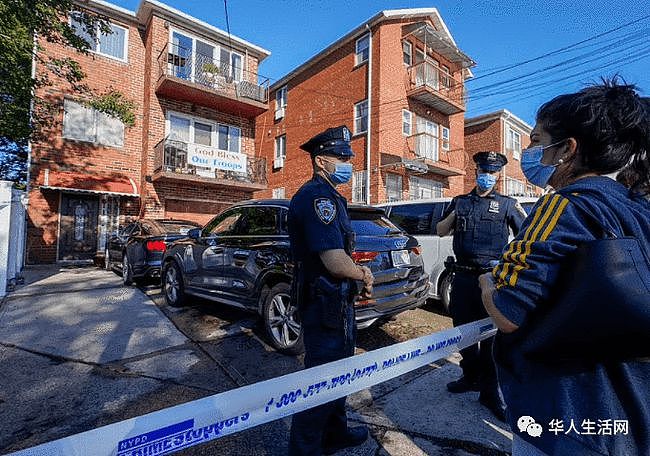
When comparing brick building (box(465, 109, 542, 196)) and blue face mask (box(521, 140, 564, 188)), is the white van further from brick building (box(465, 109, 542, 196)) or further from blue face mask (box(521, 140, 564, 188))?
brick building (box(465, 109, 542, 196))

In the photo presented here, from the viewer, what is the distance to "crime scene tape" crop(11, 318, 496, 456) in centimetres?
97

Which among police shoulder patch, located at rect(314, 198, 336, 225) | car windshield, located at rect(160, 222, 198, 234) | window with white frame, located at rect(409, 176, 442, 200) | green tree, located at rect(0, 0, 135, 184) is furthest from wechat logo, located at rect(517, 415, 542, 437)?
window with white frame, located at rect(409, 176, 442, 200)

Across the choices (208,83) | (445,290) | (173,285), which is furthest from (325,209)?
(208,83)

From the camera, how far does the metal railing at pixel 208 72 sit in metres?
13.0

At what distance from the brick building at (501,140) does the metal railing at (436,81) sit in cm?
492

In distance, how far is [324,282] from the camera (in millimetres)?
2057

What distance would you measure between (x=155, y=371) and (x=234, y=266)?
4.87ft

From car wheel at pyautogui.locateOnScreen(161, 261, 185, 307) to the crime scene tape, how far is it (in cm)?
471

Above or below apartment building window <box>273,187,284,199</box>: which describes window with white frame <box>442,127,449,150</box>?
above

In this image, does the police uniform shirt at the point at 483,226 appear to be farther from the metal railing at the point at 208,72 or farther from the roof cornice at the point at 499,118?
the roof cornice at the point at 499,118

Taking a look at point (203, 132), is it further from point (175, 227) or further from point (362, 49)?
point (362, 49)

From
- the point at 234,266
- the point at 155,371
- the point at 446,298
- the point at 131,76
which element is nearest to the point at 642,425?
the point at 155,371

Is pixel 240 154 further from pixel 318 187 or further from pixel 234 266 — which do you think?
pixel 318 187

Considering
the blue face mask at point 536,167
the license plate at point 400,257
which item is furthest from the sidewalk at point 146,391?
the blue face mask at point 536,167
